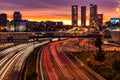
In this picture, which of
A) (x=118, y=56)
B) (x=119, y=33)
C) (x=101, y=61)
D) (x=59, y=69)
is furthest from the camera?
(x=119, y=33)

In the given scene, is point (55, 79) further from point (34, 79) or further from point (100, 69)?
point (100, 69)

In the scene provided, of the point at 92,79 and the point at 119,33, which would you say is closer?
the point at 92,79

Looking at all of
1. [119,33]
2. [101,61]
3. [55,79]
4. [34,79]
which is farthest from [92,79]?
[119,33]

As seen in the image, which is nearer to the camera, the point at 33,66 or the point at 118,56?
the point at 33,66

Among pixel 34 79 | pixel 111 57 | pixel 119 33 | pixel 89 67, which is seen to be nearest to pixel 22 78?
pixel 34 79

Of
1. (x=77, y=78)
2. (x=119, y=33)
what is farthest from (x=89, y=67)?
(x=119, y=33)

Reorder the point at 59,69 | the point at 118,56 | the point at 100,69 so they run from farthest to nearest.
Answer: the point at 118,56
the point at 59,69
the point at 100,69

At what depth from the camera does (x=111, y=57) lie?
96.4 meters

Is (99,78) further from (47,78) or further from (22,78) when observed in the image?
(22,78)

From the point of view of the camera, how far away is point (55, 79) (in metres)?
63.2

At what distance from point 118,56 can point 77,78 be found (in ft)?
116

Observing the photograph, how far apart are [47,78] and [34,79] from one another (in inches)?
134

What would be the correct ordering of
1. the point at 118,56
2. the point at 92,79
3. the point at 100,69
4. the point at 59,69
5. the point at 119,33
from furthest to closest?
the point at 119,33
the point at 118,56
the point at 59,69
the point at 100,69
the point at 92,79

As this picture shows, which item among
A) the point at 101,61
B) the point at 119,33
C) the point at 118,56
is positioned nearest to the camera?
the point at 101,61
